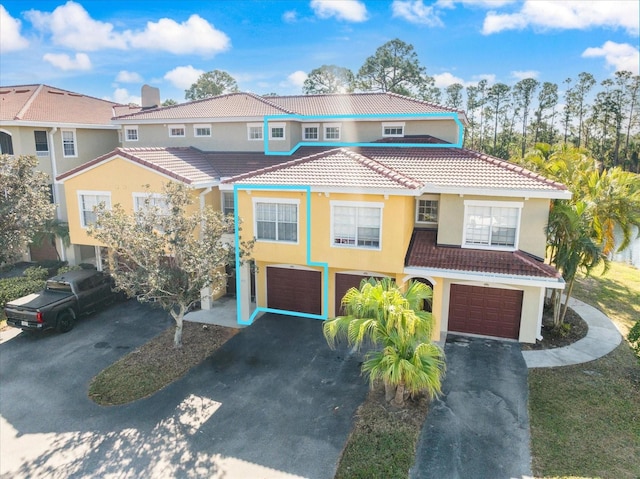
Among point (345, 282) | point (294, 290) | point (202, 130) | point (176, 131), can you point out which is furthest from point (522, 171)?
point (176, 131)

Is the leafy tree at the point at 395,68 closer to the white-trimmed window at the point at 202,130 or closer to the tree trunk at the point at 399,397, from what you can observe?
the white-trimmed window at the point at 202,130

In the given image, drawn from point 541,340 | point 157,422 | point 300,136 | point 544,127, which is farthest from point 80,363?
point 544,127

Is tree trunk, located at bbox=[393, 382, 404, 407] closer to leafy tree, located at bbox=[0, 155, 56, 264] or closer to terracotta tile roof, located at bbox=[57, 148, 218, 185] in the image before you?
terracotta tile roof, located at bbox=[57, 148, 218, 185]

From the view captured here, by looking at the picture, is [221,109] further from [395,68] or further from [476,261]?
[395,68]

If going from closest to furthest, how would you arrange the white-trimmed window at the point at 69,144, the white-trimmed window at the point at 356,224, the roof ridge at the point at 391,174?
the roof ridge at the point at 391,174, the white-trimmed window at the point at 356,224, the white-trimmed window at the point at 69,144

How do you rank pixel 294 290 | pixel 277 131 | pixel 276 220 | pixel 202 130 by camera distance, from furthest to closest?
pixel 202 130, pixel 277 131, pixel 294 290, pixel 276 220

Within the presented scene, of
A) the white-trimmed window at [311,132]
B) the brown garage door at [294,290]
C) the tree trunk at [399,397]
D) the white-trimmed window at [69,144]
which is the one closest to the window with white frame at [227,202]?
the brown garage door at [294,290]

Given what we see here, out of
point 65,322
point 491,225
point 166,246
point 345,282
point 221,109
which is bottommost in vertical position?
point 65,322
